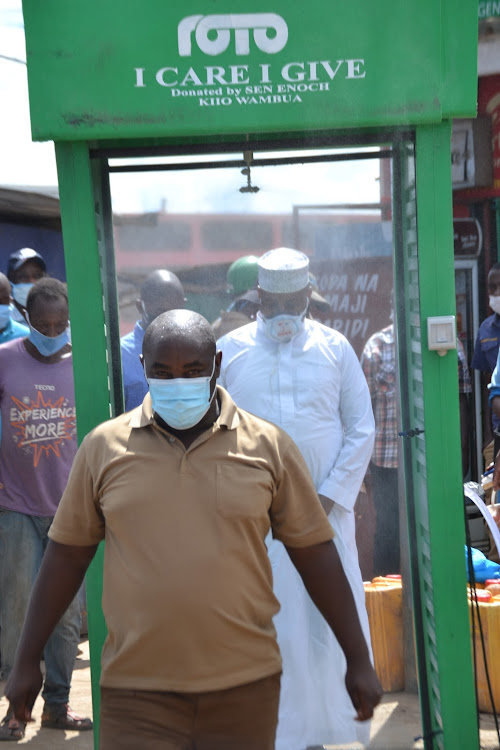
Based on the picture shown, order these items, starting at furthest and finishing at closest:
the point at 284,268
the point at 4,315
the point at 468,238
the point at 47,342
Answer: the point at 468,238
the point at 4,315
the point at 47,342
the point at 284,268

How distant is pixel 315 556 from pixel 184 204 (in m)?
1.61

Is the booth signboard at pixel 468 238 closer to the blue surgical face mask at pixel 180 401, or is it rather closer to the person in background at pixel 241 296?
the person in background at pixel 241 296

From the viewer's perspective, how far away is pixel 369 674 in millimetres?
2752

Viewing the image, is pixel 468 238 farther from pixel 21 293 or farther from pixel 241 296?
pixel 241 296

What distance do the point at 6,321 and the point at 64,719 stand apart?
87.1 inches

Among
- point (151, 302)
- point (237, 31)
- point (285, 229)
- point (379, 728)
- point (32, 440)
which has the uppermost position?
point (237, 31)

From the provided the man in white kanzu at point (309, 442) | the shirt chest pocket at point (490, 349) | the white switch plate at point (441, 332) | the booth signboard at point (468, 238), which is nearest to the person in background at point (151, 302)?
the man in white kanzu at point (309, 442)

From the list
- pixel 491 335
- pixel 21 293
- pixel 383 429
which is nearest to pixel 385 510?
pixel 383 429

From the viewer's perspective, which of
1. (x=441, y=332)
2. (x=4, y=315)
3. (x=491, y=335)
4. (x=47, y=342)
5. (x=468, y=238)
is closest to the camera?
(x=441, y=332)

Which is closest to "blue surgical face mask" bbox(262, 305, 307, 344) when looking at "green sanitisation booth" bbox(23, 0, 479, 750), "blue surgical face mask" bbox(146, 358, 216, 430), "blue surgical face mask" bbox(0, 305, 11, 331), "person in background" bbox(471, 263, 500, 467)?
"green sanitisation booth" bbox(23, 0, 479, 750)

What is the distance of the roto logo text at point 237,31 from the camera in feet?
11.6

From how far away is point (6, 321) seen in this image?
580 centimetres

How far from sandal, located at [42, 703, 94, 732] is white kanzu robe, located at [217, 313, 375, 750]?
4.36 feet

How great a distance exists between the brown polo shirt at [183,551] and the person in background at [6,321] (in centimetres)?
323
